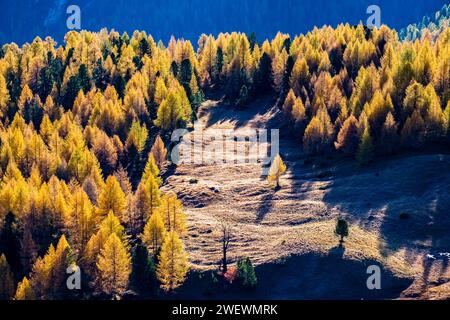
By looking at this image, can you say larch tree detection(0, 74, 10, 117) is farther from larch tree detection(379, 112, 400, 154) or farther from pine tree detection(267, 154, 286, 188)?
larch tree detection(379, 112, 400, 154)

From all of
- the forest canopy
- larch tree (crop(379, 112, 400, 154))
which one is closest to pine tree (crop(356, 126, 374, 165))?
the forest canopy

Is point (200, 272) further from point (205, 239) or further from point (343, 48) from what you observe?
point (343, 48)

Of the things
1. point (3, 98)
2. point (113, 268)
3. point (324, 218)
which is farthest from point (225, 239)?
point (3, 98)

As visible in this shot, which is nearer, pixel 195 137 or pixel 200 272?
pixel 200 272

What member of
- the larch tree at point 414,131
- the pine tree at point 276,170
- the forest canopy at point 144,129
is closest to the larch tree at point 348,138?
the forest canopy at point 144,129

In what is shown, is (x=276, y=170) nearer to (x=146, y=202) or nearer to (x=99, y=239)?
(x=146, y=202)
